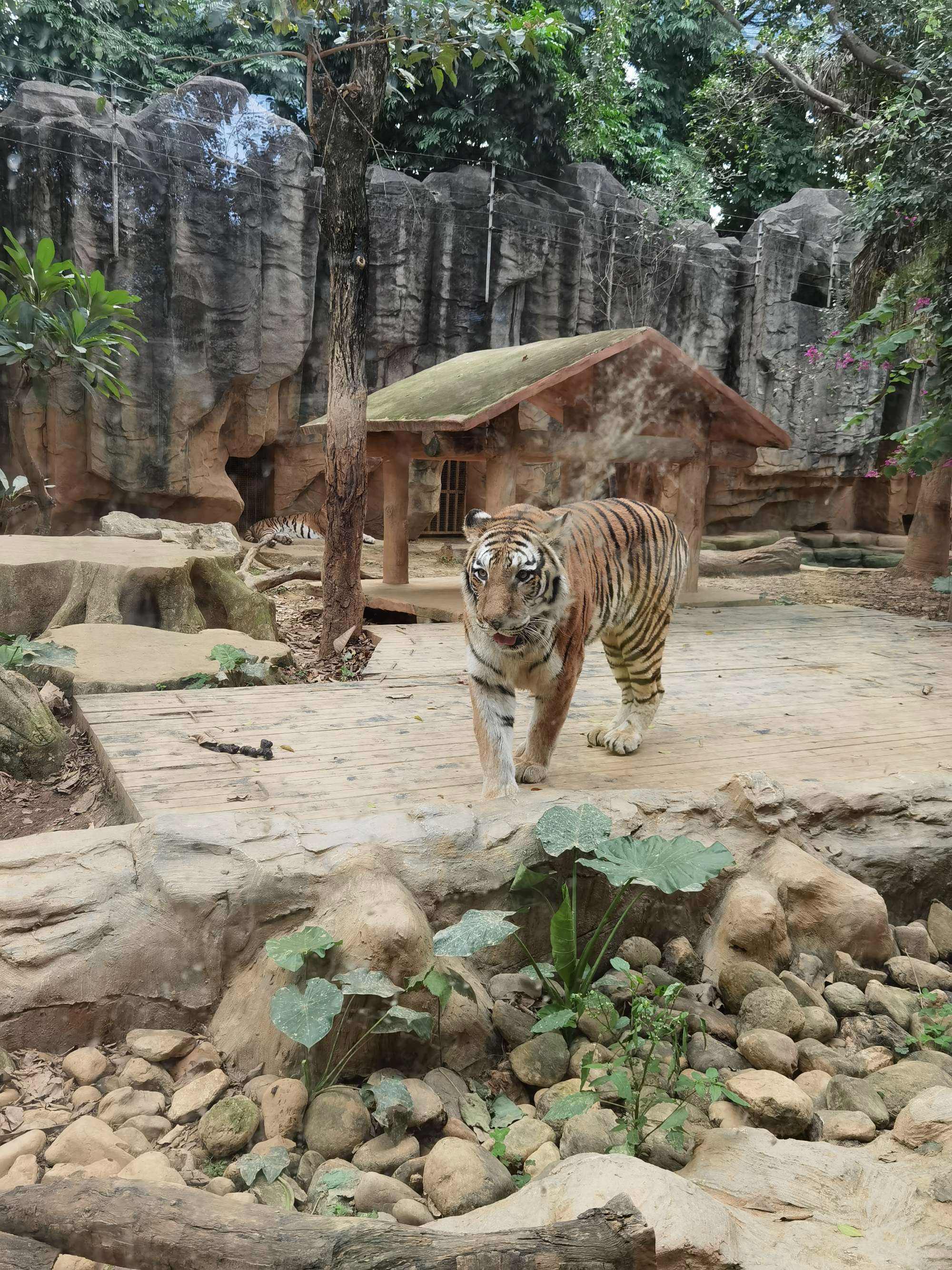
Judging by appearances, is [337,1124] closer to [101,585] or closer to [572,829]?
[572,829]

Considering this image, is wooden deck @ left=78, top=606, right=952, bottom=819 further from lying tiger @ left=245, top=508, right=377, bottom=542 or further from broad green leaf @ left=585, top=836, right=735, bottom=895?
lying tiger @ left=245, top=508, right=377, bottom=542

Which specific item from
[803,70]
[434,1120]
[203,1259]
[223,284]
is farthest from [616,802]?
[803,70]

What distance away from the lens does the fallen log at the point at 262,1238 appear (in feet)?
4.62

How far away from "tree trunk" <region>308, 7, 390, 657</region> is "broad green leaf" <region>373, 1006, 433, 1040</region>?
4138 millimetres

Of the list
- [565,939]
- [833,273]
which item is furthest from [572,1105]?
[833,273]

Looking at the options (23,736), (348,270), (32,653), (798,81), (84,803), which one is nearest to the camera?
(84,803)

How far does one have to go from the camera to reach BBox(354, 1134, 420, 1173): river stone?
2.09m

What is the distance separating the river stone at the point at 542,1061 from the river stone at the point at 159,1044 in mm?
810

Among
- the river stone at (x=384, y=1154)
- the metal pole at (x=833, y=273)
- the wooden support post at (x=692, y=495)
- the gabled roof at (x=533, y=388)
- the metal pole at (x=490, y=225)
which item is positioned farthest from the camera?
the metal pole at (x=833, y=273)

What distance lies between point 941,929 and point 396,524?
6.10 metres

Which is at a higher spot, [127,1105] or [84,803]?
[84,803]

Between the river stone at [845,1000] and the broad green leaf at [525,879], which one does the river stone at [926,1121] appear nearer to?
the river stone at [845,1000]

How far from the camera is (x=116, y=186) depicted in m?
10.9

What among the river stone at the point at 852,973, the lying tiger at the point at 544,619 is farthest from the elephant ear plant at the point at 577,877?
the river stone at the point at 852,973
